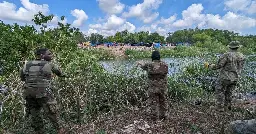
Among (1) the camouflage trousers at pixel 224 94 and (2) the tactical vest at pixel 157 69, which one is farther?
(1) the camouflage trousers at pixel 224 94

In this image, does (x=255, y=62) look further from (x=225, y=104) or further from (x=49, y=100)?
(x=49, y=100)

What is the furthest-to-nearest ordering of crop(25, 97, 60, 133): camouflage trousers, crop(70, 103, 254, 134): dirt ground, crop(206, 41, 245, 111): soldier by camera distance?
1. crop(206, 41, 245, 111): soldier
2. crop(70, 103, 254, 134): dirt ground
3. crop(25, 97, 60, 133): camouflage trousers

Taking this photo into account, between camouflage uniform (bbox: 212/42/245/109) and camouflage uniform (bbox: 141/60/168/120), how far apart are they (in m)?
1.96

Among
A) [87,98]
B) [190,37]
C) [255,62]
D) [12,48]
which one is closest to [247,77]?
[255,62]

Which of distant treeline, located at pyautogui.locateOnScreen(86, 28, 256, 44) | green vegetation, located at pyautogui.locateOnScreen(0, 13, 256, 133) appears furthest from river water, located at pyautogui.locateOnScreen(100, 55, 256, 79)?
distant treeline, located at pyautogui.locateOnScreen(86, 28, 256, 44)

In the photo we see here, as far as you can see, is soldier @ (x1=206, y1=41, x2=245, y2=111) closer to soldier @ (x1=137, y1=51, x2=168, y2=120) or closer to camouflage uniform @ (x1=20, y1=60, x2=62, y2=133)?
soldier @ (x1=137, y1=51, x2=168, y2=120)

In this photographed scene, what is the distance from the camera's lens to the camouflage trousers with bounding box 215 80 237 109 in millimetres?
9088

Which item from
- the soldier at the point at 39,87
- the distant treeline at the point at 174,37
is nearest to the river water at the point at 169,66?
the soldier at the point at 39,87

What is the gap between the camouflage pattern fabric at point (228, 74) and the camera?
29.3 ft

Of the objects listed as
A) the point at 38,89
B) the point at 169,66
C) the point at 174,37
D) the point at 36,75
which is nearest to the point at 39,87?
the point at 38,89

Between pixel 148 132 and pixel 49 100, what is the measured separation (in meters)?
2.03

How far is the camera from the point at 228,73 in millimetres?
8977

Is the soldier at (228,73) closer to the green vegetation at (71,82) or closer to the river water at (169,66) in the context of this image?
the green vegetation at (71,82)

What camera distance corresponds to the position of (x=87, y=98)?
8.87 meters
